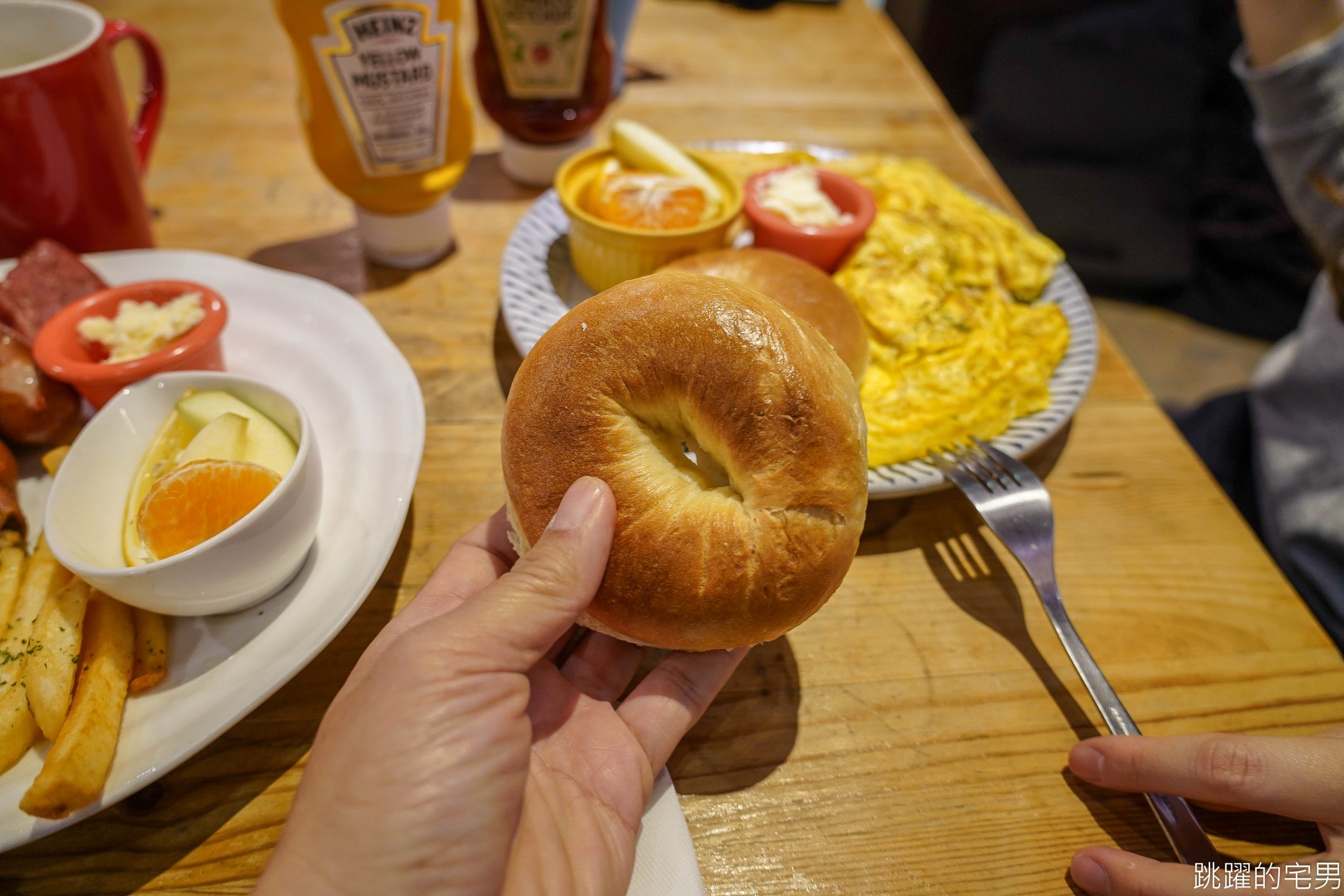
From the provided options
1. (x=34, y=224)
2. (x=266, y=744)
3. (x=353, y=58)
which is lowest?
(x=266, y=744)

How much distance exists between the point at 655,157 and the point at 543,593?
1.53 m

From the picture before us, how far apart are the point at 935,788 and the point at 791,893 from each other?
0.31m

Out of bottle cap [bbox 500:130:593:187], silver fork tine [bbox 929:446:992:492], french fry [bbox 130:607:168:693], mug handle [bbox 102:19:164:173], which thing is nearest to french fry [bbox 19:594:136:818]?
french fry [bbox 130:607:168:693]

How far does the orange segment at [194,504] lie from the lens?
119 cm

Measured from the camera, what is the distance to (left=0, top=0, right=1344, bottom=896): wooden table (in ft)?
3.73

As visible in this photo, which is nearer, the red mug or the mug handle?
the red mug

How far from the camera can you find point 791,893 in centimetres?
111

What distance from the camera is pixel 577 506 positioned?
1.02 m

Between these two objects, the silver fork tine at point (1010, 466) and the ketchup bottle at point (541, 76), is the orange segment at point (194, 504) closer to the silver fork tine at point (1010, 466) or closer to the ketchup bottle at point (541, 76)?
the silver fork tine at point (1010, 466)

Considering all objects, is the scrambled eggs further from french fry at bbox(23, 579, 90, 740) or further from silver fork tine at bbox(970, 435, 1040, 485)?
french fry at bbox(23, 579, 90, 740)

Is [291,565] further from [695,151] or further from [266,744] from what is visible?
[695,151]

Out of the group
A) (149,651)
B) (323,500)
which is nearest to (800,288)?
(323,500)

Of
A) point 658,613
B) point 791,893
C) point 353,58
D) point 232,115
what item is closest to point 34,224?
point 353,58

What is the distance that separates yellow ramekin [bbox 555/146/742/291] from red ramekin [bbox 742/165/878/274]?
0.27ft
